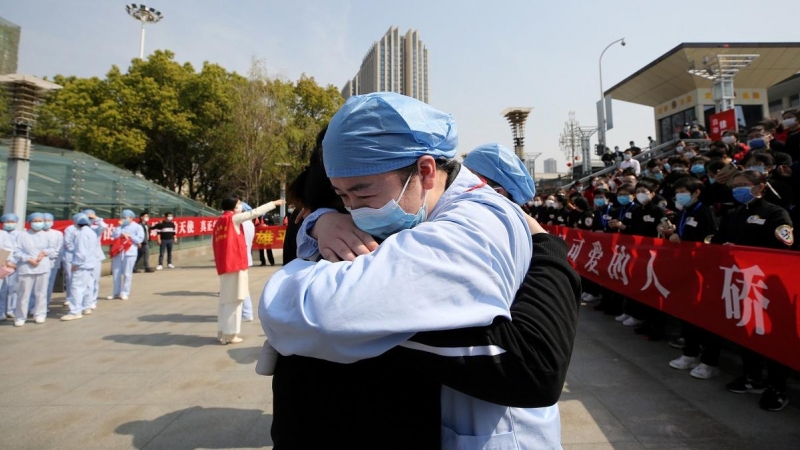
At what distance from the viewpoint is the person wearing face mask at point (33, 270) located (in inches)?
271

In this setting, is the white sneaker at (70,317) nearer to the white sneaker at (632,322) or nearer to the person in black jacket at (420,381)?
the person in black jacket at (420,381)

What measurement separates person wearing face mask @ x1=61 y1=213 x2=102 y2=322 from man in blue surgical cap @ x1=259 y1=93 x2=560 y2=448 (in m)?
8.32

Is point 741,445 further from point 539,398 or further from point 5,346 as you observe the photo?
point 5,346

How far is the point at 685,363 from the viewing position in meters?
4.27

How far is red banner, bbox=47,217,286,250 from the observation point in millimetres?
12500

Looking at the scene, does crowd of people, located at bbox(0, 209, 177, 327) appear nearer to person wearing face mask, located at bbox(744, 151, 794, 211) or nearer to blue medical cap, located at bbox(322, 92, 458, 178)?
blue medical cap, located at bbox(322, 92, 458, 178)

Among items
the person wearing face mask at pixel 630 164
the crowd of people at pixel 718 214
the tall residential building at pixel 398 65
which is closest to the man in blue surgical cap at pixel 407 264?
the crowd of people at pixel 718 214

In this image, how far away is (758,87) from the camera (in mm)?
25094

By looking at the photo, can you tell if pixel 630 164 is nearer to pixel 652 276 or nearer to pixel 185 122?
pixel 652 276

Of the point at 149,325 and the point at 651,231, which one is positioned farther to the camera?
the point at 149,325

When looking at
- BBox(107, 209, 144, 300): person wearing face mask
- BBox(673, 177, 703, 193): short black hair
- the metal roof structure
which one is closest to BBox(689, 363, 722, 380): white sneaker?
BBox(673, 177, 703, 193): short black hair

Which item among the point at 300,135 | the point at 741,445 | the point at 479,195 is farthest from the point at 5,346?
the point at 300,135

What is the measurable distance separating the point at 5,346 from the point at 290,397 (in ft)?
23.4

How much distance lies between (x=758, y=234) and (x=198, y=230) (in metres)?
19.3
